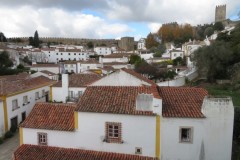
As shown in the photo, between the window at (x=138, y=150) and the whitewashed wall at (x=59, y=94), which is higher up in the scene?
the whitewashed wall at (x=59, y=94)

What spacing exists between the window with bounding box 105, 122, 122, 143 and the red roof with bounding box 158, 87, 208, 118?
262 cm

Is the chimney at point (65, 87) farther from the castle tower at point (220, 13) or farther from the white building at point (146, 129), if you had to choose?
the castle tower at point (220, 13)

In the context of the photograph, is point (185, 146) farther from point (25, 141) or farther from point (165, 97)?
point (25, 141)

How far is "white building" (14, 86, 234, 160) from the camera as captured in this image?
12.6 metres

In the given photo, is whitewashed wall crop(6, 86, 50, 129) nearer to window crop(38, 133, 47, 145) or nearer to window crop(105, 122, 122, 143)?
window crop(38, 133, 47, 145)

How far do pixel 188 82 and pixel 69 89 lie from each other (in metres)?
25.2

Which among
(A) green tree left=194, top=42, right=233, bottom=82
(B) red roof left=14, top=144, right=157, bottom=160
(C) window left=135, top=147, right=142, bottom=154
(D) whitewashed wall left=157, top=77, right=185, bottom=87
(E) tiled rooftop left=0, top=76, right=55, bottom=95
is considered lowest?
(B) red roof left=14, top=144, right=157, bottom=160

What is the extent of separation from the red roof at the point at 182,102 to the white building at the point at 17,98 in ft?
49.9

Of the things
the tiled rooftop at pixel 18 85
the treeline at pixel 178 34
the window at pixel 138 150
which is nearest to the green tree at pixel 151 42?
the treeline at pixel 178 34


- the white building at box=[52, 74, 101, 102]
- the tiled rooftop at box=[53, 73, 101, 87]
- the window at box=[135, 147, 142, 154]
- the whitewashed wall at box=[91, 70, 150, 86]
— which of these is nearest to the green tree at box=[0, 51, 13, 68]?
the tiled rooftop at box=[53, 73, 101, 87]

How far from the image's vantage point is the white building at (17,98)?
72.7 ft

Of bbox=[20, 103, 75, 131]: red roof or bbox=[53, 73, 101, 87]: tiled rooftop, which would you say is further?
bbox=[53, 73, 101, 87]: tiled rooftop

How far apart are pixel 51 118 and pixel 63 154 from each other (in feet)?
8.38

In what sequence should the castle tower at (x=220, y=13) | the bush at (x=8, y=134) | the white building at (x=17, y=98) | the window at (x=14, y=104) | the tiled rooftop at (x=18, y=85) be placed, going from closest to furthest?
the bush at (x=8, y=134) < the white building at (x=17, y=98) < the tiled rooftop at (x=18, y=85) < the window at (x=14, y=104) < the castle tower at (x=220, y=13)
